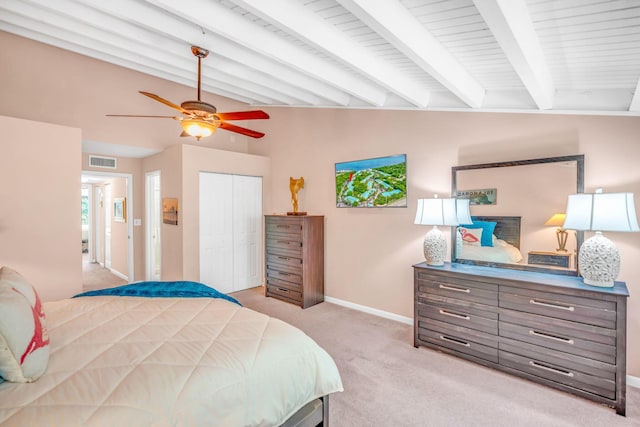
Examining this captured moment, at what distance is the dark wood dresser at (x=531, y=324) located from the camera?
2.12m

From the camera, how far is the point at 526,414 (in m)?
2.09

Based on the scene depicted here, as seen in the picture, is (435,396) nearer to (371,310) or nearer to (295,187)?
(371,310)

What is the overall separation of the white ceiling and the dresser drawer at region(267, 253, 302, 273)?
2.29 metres

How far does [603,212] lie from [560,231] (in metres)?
0.53

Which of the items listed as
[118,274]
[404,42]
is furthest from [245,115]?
[118,274]

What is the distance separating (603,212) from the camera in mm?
2154

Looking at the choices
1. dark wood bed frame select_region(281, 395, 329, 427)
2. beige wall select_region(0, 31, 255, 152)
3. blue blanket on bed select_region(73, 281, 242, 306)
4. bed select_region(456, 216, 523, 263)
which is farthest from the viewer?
beige wall select_region(0, 31, 255, 152)

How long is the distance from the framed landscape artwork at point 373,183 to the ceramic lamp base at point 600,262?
1770mm

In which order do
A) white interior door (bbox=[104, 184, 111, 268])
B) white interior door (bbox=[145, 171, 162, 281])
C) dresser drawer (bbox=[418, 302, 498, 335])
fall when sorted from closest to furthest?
dresser drawer (bbox=[418, 302, 498, 335]) < white interior door (bbox=[145, 171, 162, 281]) < white interior door (bbox=[104, 184, 111, 268])

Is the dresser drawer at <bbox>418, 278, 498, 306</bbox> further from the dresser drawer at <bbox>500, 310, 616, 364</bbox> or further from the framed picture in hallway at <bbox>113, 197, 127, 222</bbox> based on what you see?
the framed picture in hallway at <bbox>113, 197, 127, 222</bbox>

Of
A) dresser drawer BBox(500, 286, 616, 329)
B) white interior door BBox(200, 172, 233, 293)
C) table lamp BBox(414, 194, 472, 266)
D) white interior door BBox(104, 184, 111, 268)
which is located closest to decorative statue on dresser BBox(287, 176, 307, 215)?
white interior door BBox(200, 172, 233, 293)

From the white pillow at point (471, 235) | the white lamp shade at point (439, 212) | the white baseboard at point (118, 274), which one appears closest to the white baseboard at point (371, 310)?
the white pillow at point (471, 235)

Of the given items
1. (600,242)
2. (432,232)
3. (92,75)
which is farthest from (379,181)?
(92,75)

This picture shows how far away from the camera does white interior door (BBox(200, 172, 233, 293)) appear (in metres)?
4.66
